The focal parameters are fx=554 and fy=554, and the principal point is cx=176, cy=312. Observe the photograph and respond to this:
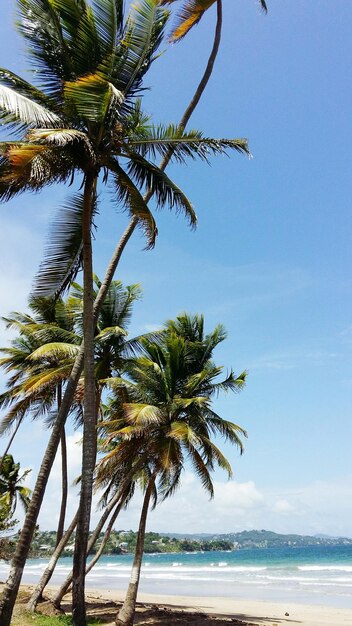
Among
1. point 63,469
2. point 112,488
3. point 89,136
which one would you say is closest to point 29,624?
point 63,469

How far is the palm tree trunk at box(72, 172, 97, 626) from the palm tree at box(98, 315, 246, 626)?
509cm

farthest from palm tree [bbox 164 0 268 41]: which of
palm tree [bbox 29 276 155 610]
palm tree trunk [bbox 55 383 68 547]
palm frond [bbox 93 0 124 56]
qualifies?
palm tree trunk [bbox 55 383 68 547]

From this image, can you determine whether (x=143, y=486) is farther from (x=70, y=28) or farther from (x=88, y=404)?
(x=70, y=28)

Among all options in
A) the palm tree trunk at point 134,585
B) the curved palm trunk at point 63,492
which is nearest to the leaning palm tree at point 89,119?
the palm tree trunk at point 134,585

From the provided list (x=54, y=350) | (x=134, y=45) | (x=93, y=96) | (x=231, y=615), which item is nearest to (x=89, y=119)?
(x=93, y=96)

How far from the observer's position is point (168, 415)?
14.8 m

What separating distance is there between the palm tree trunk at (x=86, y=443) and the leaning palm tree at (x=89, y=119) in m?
0.02

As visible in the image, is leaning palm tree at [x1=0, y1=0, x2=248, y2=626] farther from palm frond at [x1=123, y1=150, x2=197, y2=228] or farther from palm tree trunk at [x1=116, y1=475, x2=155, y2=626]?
palm tree trunk at [x1=116, y1=475, x2=155, y2=626]

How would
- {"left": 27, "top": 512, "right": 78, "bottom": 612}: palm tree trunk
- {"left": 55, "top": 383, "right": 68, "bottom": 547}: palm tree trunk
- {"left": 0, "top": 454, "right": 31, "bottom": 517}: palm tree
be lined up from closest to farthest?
1. {"left": 27, "top": 512, "right": 78, "bottom": 612}: palm tree trunk
2. {"left": 55, "top": 383, "right": 68, "bottom": 547}: palm tree trunk
3. {"left": 0, "top": 454, "right": 31, "bottom": 517}: palm tree

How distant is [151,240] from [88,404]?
9.31 feet

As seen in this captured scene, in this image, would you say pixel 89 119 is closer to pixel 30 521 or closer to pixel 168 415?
pixel 30 521

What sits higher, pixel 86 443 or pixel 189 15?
pixel 189 15

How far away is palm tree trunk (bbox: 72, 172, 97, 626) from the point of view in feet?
23.9

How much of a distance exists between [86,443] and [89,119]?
481 cm
